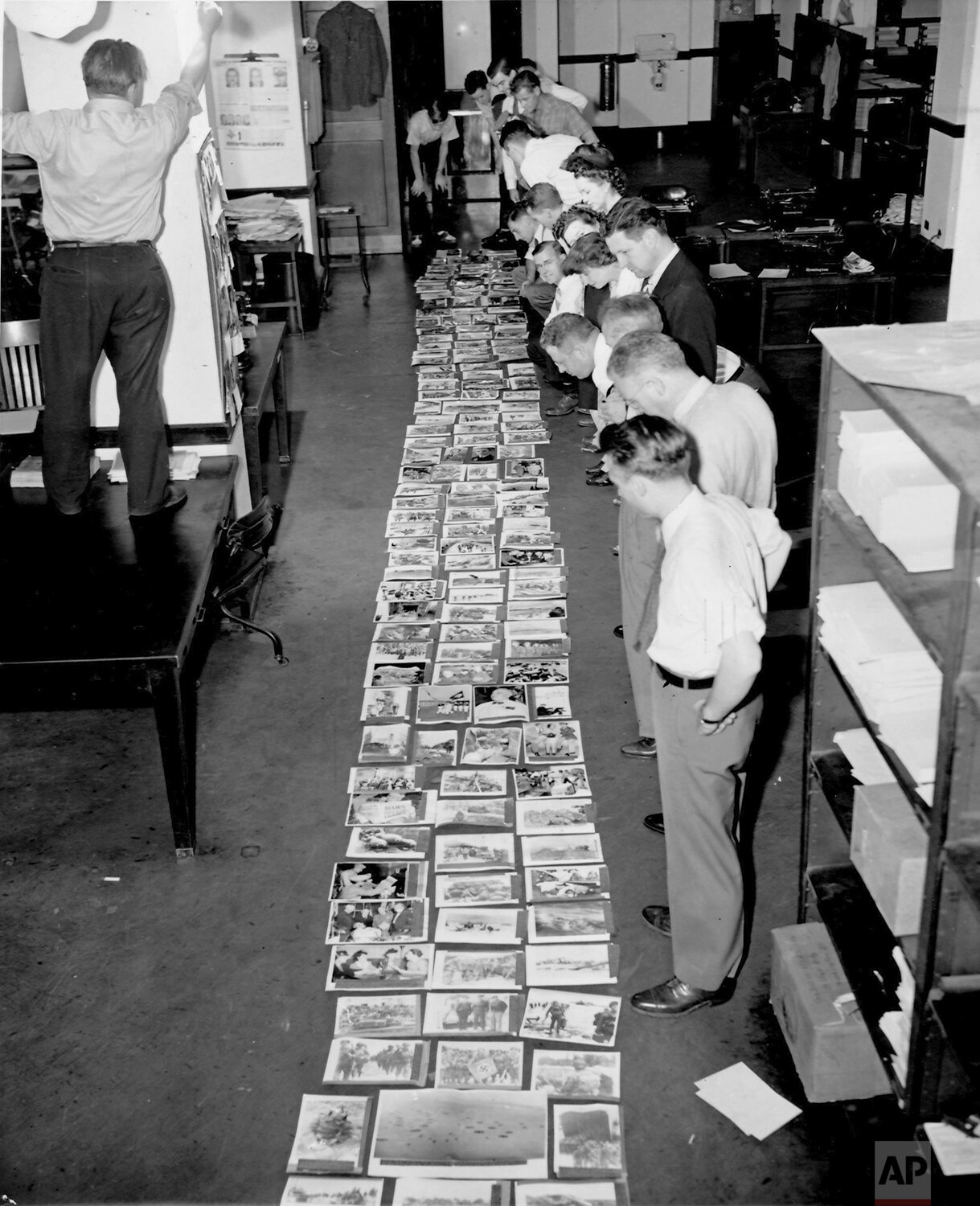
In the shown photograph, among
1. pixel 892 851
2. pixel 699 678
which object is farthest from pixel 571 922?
pixel 892 851

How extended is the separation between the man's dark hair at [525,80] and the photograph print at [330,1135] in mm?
7870

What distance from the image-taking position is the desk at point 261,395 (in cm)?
611

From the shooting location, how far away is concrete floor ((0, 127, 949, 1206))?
3023 mm

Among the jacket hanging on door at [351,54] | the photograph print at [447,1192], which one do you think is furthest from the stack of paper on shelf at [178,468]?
the jacket hanging on door at [351,54]

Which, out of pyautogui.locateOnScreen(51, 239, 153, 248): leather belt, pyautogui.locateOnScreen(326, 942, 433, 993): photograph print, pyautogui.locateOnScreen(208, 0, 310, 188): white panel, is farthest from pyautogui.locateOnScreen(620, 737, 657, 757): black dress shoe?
pyautogui.locateOnScreen(208, 0, 310, 188): white panel

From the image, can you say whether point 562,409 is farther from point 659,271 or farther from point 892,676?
point 892,676

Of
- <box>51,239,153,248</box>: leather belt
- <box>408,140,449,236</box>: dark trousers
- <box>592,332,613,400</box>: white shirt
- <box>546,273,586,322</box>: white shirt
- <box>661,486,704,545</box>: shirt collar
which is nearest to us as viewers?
<box>661,486,704,545</box>: shirt collar

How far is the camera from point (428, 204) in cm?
1293

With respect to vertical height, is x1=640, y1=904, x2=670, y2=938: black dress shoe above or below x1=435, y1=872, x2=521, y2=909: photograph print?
above

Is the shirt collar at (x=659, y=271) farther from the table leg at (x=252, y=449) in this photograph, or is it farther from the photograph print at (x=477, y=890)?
the photograph print at (x=477, y=890)

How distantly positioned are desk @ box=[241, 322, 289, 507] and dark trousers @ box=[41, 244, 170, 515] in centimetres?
112

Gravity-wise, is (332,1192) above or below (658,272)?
below

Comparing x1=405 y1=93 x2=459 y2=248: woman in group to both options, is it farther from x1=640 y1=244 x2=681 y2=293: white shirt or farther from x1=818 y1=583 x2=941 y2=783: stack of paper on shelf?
x1=818 y1=583 x2=941 y2=783: stack of paper on shelf

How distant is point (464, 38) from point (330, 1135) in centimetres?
1308
